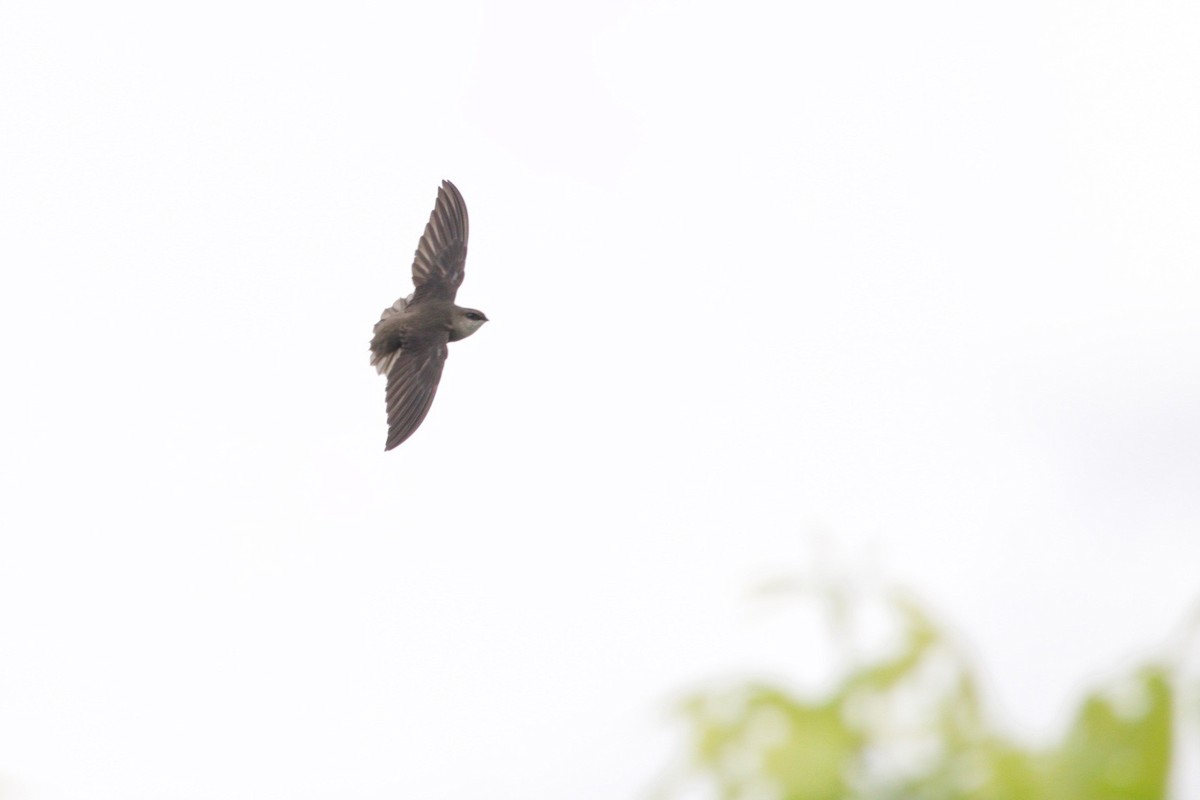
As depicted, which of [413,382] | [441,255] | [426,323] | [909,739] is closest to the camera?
[909,739]

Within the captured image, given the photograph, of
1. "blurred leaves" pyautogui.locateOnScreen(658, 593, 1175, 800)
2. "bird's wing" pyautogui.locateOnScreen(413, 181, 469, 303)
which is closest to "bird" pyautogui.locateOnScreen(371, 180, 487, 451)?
"bird's wing" pyautogui.locateOnScreen(413, 181, 469, 303)

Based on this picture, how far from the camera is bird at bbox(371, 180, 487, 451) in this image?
A: 21844 millimetres

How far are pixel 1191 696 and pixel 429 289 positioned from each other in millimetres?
21568

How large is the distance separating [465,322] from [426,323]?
46 centimetres

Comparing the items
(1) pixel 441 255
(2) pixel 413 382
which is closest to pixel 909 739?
(2) pixel 413 382

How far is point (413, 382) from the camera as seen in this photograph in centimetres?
2195

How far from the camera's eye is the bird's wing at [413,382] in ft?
71.5

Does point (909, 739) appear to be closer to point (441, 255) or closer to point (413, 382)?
point (413, 382)

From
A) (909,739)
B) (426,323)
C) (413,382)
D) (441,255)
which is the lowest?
(909,739)

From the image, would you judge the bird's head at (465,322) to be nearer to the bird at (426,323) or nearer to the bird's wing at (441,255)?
the bird at (426,323)

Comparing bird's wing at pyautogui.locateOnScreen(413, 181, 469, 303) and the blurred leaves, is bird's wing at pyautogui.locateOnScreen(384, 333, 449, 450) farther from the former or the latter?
the blurred leaves

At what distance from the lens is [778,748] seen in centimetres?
155

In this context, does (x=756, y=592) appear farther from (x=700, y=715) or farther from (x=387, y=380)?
(x=387, y=380)

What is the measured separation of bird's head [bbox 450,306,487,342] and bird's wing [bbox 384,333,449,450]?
30 cm
